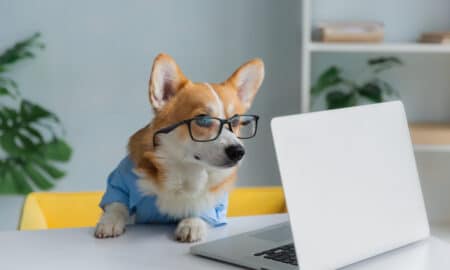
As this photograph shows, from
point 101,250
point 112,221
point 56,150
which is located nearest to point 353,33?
point 56,150

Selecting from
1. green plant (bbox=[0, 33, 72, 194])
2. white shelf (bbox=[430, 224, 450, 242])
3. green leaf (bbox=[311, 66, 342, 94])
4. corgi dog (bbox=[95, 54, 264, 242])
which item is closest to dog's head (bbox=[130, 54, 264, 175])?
corgi dog (bbox=[95, 54, 264, 242])

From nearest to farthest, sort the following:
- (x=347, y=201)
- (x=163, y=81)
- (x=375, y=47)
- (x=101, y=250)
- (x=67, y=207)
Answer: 1. (x=347, y=201)
2. (x=101, y=250)
3. (x=163, y=81)
4. (x=67, y=207)
5. (x=375, y=47)

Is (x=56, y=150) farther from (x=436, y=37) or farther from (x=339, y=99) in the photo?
(x=436, y=37)

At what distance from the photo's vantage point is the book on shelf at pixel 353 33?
2.51 m

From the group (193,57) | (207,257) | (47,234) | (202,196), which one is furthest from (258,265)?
(193,57)

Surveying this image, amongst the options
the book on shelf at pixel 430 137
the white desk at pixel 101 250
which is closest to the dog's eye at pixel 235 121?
the white desk at pixel 101 250

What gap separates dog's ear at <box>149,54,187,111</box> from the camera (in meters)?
1.22

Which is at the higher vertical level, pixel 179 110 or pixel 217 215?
pixel 179 110

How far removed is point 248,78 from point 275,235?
297 mm

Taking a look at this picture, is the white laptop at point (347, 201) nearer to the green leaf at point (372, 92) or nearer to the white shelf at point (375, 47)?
the white shelf at point (375, 47)

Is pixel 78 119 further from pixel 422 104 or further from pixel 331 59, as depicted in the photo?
pixel 422 104

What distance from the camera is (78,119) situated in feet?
8.98

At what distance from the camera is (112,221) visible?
1.25m

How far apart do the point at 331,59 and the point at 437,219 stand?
815 millimetres
